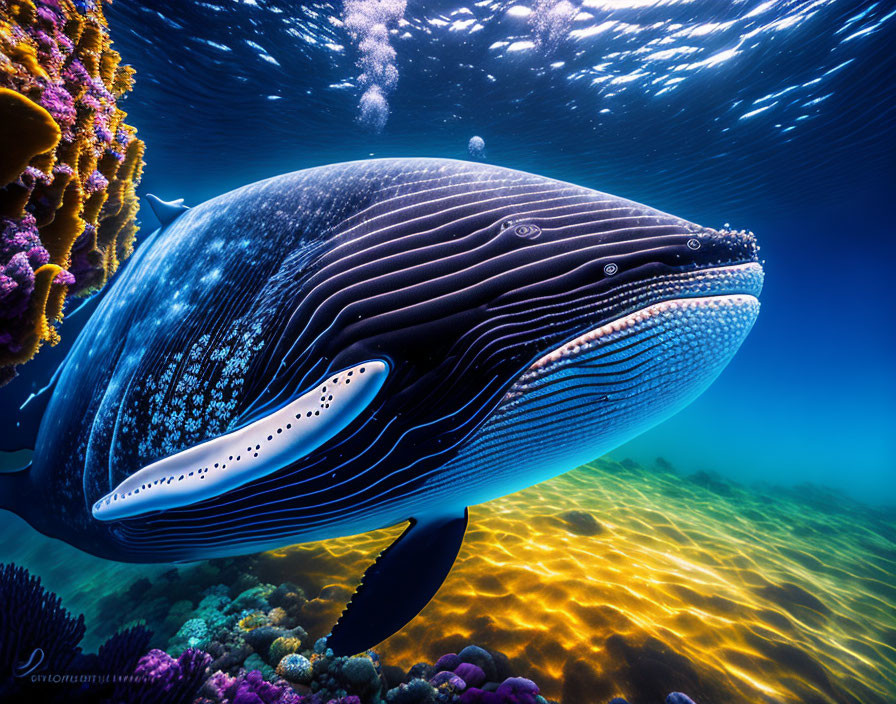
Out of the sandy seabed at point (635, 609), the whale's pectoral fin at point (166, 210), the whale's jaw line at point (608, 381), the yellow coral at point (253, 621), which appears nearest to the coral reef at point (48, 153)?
the whale's pectoral fin at point (166, 210)

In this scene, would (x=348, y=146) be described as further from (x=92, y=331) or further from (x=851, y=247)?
(x=851, y=247)

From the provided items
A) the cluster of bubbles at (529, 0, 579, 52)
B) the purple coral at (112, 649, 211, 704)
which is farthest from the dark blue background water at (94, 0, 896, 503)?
the purple coral at (112, 649, 211, 704)

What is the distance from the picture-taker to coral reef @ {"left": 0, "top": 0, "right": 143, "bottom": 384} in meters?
1.34

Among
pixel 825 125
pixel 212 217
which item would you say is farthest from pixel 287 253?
pixel 825 125

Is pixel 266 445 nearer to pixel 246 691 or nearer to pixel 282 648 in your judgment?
pixel 246 691

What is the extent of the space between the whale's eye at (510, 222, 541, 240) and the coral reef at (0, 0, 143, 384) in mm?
1734

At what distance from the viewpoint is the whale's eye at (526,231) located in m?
1.39

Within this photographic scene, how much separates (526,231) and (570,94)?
16732mm

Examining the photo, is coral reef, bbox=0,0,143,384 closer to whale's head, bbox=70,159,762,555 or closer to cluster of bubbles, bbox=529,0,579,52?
whale's head, bbox=70,159,762,555

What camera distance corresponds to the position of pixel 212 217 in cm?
201

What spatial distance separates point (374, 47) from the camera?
40.8 feet

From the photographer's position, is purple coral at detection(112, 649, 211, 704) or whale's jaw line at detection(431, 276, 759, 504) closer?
A: whale's jaw line at detection(431, 276, 759, 504)

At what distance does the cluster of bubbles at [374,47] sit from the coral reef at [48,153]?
11.9 m

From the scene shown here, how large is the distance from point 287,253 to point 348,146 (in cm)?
2136
